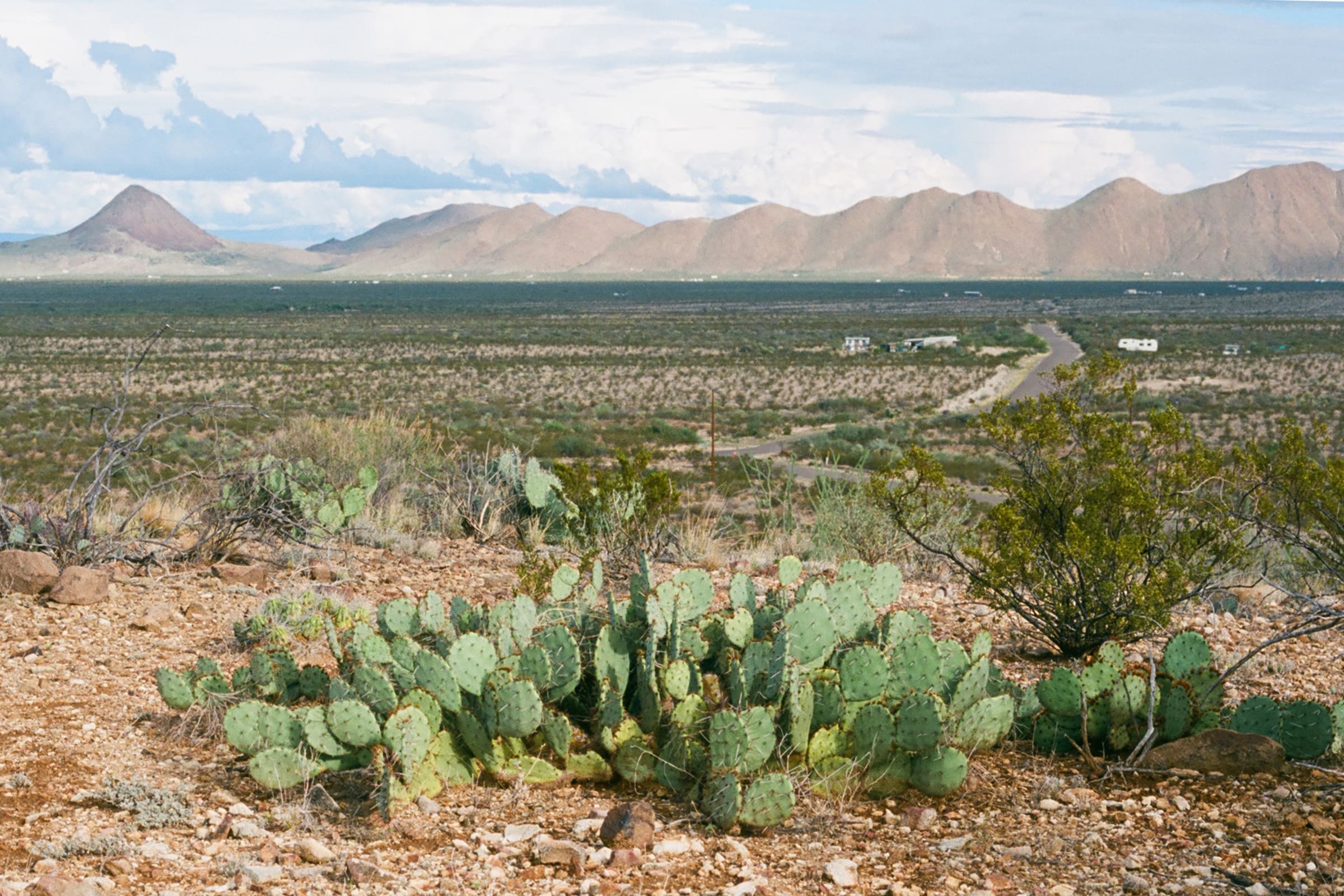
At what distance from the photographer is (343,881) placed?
386cm

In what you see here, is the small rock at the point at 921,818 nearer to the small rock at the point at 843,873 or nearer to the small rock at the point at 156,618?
the small rock at the point at 843,873

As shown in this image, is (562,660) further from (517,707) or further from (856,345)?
(856,345)

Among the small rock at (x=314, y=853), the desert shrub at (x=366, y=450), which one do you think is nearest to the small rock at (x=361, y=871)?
the small rock at (x=314, y=853)

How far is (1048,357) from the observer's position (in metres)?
51.6

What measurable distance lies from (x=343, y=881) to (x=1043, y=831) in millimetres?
2311

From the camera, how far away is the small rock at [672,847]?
4.10 meters

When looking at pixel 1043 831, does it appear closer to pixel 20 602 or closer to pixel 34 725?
pixel 34 725

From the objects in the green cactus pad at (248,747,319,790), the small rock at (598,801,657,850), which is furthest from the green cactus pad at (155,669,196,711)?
the small rock at (598,801,657,850)

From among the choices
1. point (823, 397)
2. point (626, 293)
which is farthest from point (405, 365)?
point (626, 293)

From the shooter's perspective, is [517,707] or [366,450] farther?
[366,450]

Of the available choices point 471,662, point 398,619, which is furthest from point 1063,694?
point 398,619

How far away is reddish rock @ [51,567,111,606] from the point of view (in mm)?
6910

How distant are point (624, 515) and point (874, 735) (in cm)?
429

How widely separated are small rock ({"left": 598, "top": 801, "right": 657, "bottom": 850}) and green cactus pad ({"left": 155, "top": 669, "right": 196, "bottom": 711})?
6.09 feet
